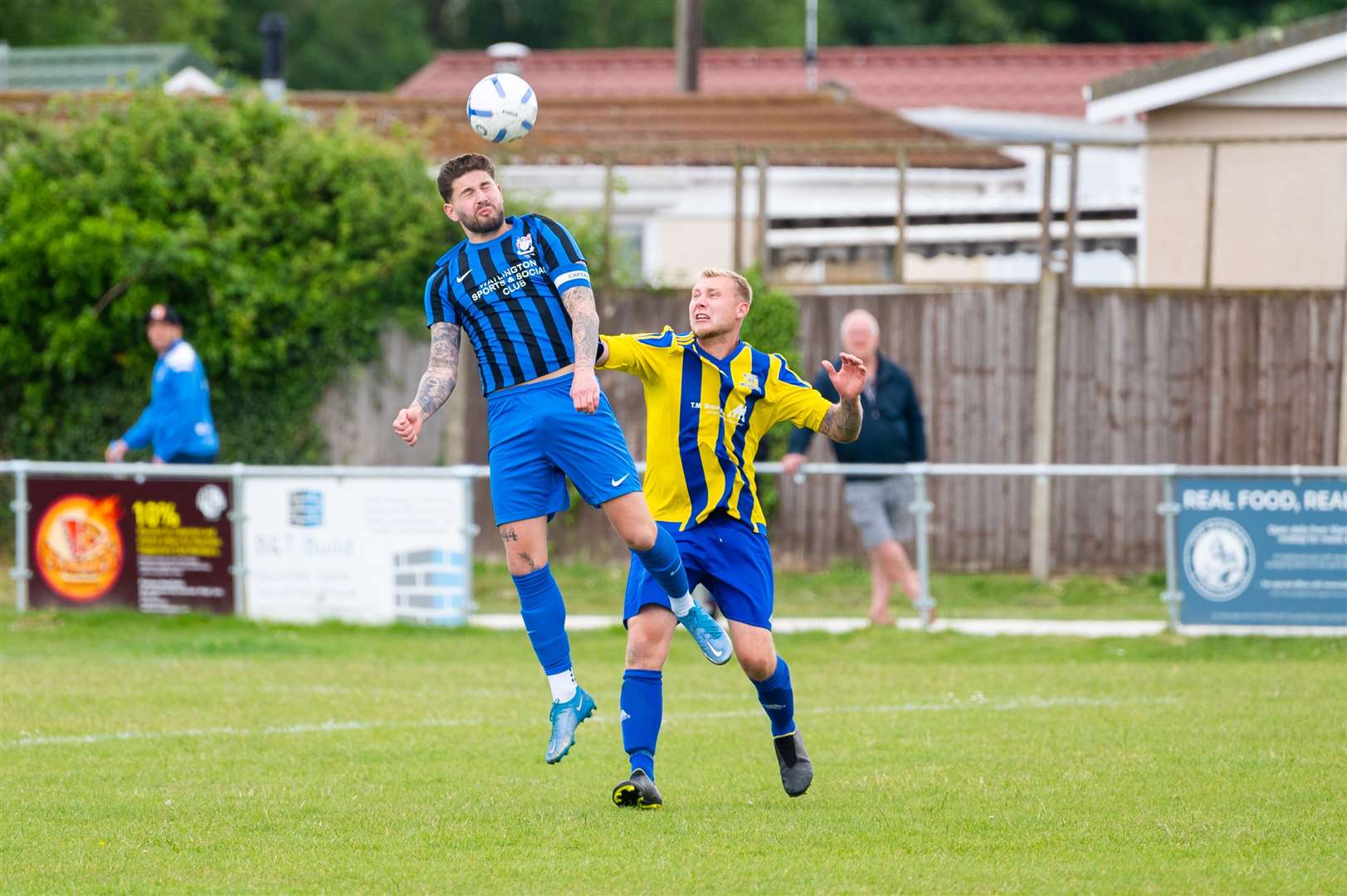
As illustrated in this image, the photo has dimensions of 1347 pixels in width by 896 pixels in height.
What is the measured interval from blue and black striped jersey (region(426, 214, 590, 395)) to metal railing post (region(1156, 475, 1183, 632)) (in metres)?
7.09

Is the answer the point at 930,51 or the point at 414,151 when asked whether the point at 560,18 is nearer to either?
the point at 930,51

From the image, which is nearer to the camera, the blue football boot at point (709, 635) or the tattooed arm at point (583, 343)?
the tattooed arm at point (583, 343)

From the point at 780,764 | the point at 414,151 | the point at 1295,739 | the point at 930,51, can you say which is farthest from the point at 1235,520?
the point at 930,51

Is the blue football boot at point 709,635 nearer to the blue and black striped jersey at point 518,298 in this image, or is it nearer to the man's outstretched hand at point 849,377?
the man's outstretched hand at point 849,377

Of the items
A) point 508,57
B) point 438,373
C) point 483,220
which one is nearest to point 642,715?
point 438,373

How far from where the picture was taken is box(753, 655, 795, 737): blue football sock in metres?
7.58

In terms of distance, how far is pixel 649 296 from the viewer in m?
18.7

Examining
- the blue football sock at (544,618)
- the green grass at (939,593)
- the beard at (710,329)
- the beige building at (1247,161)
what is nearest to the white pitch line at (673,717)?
the blue football sock at (544,618)

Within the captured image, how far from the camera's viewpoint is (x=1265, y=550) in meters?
13.5

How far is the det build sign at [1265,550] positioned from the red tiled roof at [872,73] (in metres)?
19.0

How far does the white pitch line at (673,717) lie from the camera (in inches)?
364

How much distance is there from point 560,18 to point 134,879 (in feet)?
165

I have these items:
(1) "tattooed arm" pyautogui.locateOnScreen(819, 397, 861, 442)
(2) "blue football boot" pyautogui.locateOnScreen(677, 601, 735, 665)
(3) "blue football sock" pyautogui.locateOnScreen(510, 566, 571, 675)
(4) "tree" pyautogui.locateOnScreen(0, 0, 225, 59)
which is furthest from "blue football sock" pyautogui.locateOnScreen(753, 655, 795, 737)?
(4) "tree" pyautogui.locateOnScreen(0, 0, 225, 59)

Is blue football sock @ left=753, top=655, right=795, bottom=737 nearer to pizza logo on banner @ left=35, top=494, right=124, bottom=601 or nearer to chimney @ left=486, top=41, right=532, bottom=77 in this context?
pizza logo on banner @ left=35, top=494, right=124, bottom=601
